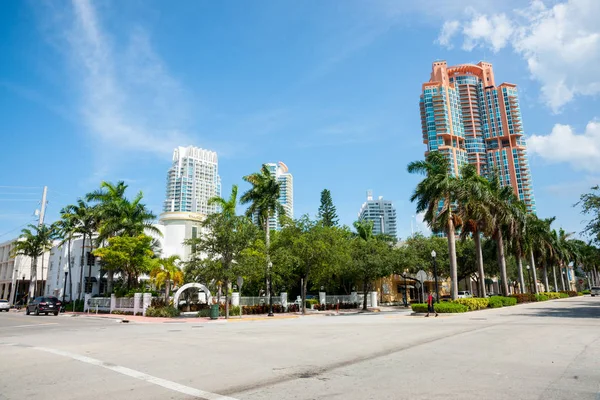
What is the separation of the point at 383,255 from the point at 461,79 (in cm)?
12860

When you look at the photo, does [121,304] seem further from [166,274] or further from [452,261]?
[452,261]

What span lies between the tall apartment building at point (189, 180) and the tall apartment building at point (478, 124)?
293 ft

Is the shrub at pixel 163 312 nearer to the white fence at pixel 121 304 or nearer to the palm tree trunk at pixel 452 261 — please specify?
the white fence at pixel 121 304

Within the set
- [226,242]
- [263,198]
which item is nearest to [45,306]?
[226,242]

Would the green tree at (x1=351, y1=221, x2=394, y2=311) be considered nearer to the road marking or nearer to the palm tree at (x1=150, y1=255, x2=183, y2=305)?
the palm tree at (x1=150, y1=255, x2=183, y2=305)

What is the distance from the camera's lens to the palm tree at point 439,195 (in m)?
31.3

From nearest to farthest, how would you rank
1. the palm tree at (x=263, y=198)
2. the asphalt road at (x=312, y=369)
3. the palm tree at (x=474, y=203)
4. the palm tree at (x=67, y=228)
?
the asphalt road at (x=312, y=369)
the palm tree at (x=474, y=203)
the palm tree at (x=263, y=198)
the palm tree at (x=67, y=228)

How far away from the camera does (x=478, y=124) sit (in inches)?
5832

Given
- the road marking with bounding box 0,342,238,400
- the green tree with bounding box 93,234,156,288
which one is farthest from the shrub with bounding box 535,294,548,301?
the road marking with bounding box 0,342,238,400

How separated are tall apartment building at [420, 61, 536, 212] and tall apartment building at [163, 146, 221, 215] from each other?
89177 millimetres

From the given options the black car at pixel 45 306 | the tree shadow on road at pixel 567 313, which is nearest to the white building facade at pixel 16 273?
the black car at pixel 45 306

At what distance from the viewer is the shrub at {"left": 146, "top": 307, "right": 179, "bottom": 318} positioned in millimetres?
33938

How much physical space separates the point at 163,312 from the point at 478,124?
141962mm

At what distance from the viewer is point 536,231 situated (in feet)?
170
